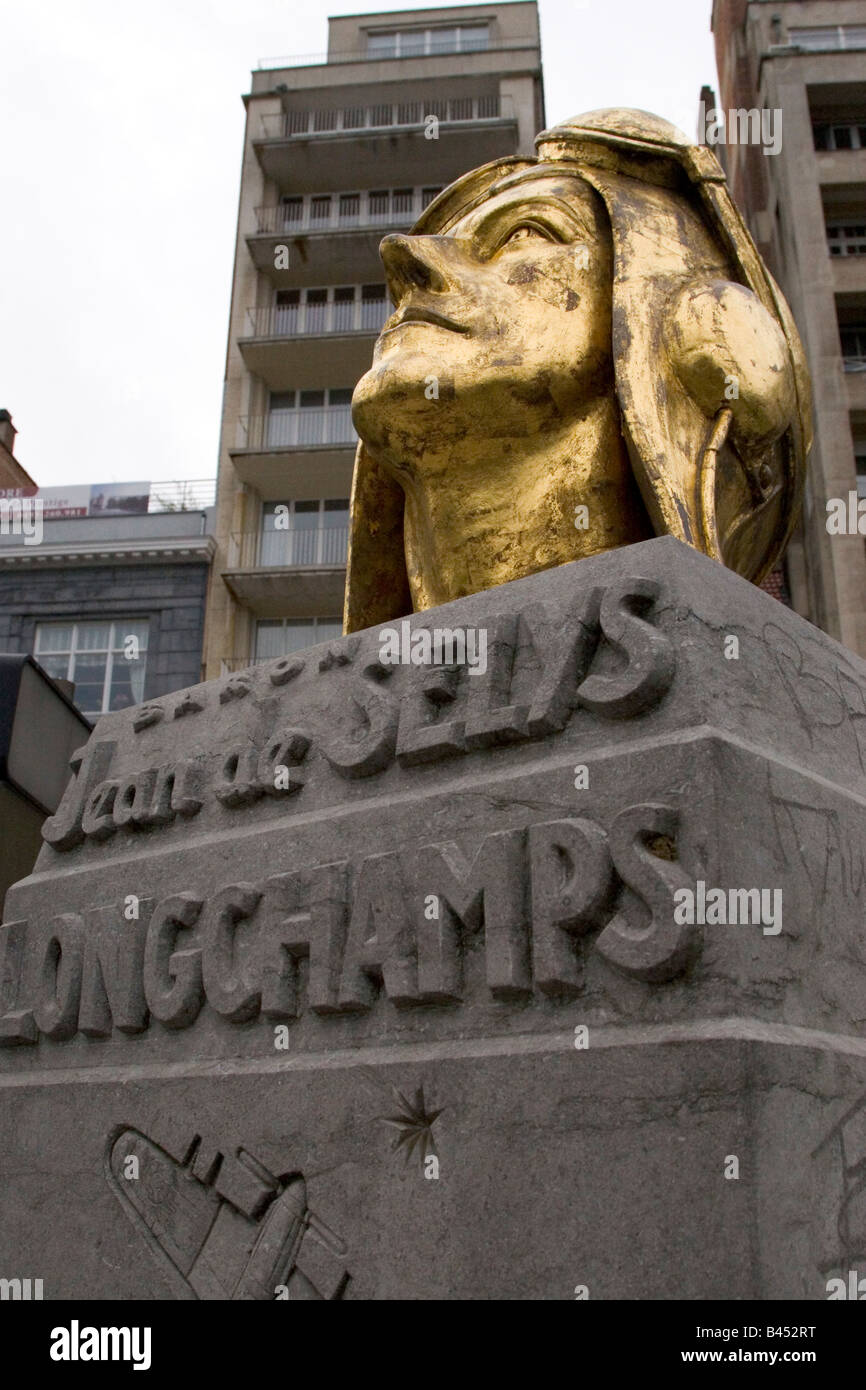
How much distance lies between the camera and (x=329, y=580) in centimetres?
1970

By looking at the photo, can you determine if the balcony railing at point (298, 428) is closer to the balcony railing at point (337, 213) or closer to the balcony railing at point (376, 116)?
the balcony railing at point (337, 213)

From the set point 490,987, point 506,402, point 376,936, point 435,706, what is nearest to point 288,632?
point 506,402

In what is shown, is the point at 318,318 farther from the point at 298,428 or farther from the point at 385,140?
the point at 385,140

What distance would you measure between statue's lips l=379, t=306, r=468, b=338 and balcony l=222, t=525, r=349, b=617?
15.2 m

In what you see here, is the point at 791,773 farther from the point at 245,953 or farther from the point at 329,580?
the point at 329,580

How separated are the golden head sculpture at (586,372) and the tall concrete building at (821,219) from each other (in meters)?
15.1

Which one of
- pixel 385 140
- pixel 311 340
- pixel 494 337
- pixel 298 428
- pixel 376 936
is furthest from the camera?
pixel 385 140

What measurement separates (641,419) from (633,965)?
5.48 ft

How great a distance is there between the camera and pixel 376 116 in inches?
941

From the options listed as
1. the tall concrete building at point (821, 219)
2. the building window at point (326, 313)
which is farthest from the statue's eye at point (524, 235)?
the building window at point (326, 313)

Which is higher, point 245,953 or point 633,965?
point 245,953

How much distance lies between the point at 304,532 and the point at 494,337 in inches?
691

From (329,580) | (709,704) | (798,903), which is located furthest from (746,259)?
(329,580)

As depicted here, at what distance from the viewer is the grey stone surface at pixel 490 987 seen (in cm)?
230
